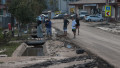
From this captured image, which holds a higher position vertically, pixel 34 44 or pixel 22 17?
pixel 22 17

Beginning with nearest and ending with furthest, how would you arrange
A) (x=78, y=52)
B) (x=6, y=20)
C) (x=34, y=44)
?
(x=78, y=52) → (x=34, y=44) → (x=6, y=20)

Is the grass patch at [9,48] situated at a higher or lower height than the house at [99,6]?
lower

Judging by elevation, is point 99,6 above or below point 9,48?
above

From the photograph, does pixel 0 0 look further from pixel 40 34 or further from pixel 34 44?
pixel 34 44

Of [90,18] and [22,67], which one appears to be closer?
[22,67]

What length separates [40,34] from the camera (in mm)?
23859

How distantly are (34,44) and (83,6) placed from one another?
54.4 meters

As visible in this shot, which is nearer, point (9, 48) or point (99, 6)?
point (9, 48)

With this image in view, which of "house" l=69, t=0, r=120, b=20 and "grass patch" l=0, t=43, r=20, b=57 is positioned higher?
"house" l=69, t=0, r=120, b=20

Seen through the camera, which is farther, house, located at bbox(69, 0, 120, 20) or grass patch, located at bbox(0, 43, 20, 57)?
house, located at bbox(69, 0, 120, 20)

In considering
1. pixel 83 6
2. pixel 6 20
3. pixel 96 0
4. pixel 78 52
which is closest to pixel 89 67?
pixel 78 52

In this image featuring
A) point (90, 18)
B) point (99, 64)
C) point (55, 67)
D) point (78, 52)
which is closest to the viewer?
point (55, 67)

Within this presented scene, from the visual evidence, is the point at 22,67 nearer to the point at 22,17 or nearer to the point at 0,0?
the point at 22,17

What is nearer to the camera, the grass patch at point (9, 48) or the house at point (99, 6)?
the grass patch at point (9, 48)
